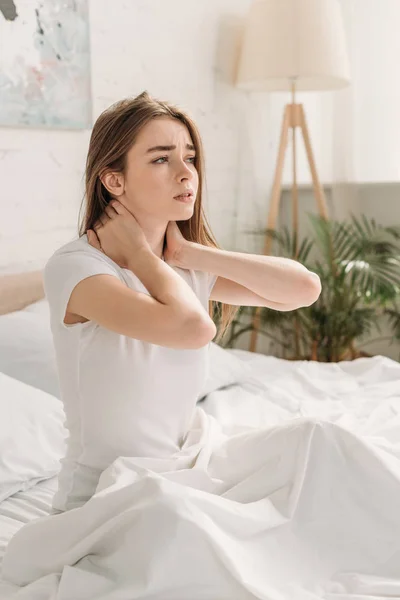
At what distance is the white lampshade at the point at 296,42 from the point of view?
3369mm

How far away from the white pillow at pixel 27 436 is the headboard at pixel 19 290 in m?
0.55

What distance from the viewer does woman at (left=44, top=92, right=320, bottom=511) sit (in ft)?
4.56

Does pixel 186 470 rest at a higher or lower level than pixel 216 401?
higher

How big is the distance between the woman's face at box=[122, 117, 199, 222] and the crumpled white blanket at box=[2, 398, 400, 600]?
0.47 m

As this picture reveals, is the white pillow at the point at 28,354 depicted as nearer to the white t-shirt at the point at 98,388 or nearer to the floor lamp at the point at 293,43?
the white t-shirt at the point at 98,388

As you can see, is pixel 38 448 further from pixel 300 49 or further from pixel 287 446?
pixel 300 49

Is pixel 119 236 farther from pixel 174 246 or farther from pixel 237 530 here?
pixel 237 530

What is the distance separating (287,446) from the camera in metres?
1.37

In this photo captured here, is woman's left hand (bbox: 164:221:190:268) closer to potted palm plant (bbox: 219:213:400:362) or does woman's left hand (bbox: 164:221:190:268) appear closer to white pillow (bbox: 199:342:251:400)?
white pillow (bbox: 199:342:251:400)

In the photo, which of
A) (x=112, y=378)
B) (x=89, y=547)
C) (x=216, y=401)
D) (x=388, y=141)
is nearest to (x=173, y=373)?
(x=112, y=378)

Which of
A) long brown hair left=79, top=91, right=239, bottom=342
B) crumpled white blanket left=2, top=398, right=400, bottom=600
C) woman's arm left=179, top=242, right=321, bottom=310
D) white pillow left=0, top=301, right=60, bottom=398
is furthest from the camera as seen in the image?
white pillow left=0, top=301, right=60, bottom=398

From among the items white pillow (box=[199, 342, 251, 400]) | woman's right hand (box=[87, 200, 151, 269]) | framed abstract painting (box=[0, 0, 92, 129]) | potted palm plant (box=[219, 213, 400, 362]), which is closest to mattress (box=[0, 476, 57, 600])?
woman's right hand (box=[87, 200, 151, 269])

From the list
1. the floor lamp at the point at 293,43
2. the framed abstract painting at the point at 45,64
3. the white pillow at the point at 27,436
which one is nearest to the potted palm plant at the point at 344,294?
the floor lamp at the point at 293,43

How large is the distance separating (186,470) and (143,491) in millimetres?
167
